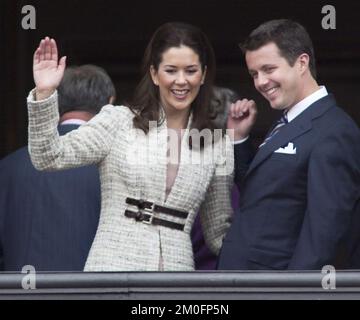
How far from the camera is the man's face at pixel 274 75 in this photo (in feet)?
21.5

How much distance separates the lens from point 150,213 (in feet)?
21.6

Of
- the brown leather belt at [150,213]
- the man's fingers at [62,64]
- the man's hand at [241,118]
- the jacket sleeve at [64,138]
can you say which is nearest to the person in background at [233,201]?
the man's hand at [241,118]

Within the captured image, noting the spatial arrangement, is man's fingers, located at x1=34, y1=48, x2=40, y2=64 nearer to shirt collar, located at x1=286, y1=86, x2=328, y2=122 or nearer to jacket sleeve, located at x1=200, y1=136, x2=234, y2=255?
jacket sleeve, located at x1=200, y1=136, x2=234, y2=255

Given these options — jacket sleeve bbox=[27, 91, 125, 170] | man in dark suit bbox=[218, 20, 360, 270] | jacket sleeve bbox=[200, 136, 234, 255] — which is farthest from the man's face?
jacket sleeve bbox=[27, 91, 125, 170]

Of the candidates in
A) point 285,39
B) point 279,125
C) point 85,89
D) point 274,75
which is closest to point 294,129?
point 279,125

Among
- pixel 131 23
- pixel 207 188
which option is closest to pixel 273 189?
pixel 207 188

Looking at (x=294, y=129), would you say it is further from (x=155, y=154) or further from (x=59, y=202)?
(x=59, y=202)

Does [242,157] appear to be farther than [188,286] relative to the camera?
Yes

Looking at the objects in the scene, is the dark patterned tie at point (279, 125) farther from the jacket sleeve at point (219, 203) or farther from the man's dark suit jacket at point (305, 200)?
the jacket sleeve at point (219, 203)

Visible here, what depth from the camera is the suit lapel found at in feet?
21.5

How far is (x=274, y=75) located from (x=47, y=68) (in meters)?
0.71

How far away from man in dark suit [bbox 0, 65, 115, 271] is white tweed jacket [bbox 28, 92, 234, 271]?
0.30 ft
